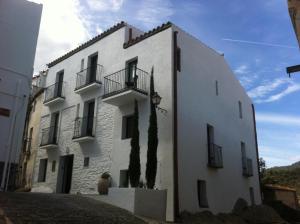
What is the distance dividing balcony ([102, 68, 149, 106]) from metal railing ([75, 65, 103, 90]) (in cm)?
107

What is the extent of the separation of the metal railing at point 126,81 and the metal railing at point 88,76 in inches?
42.1

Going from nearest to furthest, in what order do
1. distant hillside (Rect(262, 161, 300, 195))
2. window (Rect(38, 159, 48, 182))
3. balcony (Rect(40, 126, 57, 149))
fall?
1. balcony (Rect(40, 126, 57, 149))
2. window (Rect(38, 159, 48, 182))
3. distant hillside (Rect(262, 161, 300, 195))

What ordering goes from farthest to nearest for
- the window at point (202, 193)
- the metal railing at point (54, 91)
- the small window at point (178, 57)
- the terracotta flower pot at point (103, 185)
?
the metal railing at point (54, 91) < the small window at point (178, 57) < the window at point (202, 193) < the terracotta flower pot at point (103, 185)

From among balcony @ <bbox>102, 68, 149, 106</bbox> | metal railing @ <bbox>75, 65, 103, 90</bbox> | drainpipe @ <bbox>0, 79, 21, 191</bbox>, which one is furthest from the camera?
metal railing @ <bbox>75, 65, 103, 90</bbox>

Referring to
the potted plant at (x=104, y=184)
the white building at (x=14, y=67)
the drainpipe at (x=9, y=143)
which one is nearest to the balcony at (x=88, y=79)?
the potted plant at (x=104, y=184)

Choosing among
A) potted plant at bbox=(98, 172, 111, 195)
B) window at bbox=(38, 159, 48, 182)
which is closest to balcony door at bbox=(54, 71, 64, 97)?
window at bbox=(38, 159, 48, 182)

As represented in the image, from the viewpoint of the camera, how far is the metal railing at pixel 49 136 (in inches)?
826

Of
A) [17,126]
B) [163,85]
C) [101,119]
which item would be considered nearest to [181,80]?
[163,85]

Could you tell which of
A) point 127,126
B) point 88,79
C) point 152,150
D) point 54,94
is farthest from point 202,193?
point 54,94

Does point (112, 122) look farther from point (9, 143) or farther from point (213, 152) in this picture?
point (9, 143)

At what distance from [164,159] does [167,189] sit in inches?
48.7

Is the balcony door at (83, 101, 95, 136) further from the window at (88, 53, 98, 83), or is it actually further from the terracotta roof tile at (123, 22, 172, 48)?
the terracotta roof tile at (123, 22, 172, 48)

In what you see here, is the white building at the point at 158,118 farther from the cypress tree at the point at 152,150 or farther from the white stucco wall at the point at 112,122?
the cypress tree at the point at 152,150

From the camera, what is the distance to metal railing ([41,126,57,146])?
2097 cm
